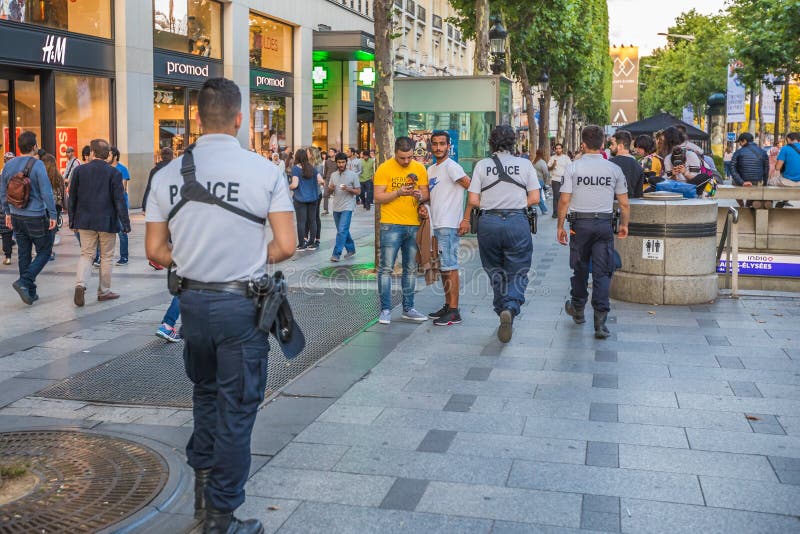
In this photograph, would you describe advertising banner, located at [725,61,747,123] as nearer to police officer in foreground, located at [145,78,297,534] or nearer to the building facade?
the building facade

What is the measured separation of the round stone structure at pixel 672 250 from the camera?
404 inches

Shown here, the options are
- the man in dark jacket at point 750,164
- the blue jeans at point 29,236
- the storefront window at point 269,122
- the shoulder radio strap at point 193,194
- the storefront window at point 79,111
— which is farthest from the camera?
the storefront window at point 269,122

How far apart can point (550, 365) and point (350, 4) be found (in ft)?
120

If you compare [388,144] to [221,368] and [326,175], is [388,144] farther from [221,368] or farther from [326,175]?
[326,175]

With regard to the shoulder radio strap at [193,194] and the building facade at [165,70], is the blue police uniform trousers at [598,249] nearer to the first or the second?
the shoulder radio strap at [193,194]

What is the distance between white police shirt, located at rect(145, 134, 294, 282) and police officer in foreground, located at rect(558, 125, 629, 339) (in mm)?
5016

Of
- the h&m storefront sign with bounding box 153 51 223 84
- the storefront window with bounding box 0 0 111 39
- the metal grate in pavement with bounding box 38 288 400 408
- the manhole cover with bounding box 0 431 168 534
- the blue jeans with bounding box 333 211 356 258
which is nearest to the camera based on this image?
the manhole cover with bounding box 0 431 168 534

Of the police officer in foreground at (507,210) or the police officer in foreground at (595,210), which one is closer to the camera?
the police officer in foreground at (507,210)

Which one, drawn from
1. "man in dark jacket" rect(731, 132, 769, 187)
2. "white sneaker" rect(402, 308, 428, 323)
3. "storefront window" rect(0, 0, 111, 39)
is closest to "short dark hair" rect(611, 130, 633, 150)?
"white sneaker" rect(402, 308, 428, 323)

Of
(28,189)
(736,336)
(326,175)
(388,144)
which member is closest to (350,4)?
(326,175)

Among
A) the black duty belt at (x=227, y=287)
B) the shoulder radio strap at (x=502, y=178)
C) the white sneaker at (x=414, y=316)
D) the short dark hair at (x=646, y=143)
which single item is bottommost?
the white sneaker at (x=414, y=316)

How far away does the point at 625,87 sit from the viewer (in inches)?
2921

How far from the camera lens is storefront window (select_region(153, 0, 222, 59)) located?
25.3 m

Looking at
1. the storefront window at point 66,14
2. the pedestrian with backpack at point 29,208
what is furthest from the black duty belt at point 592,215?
the storefront window at point 66,14
